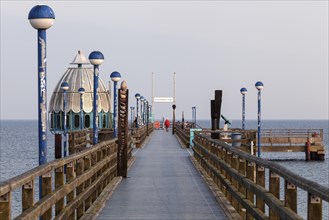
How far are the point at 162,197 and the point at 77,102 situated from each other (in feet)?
283

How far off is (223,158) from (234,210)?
3847 mm

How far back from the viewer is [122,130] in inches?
858

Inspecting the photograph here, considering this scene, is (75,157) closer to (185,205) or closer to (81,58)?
(185,205)

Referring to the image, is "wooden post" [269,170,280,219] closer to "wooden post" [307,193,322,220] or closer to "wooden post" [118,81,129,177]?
"wooden post" [307,193,322,220]

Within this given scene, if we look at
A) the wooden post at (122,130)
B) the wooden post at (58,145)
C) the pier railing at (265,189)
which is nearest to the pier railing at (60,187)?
the wooden post at (122,130)

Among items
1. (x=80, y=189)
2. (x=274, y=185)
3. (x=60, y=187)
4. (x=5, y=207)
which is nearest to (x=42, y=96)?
(x=60, y=187)

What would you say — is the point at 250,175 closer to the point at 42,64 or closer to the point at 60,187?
the point at 60,187

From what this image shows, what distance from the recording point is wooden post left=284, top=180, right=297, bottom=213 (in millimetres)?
7805

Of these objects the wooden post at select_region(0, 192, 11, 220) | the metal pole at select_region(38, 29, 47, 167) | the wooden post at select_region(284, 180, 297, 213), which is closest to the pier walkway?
the metal pole at select_region(38, 29, 47, 167)

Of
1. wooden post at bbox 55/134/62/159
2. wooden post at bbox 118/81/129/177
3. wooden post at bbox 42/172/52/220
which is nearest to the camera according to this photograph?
wooden post at bbox 42/172/52/220

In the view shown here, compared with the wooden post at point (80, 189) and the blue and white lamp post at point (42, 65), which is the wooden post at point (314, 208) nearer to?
the blue and white lamp post at point (42, 65)

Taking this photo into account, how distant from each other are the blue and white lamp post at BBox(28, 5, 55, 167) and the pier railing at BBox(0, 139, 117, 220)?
481 mm

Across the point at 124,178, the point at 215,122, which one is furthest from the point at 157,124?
the point at 124,178

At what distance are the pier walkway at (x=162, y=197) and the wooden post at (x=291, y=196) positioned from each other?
4748 mm
